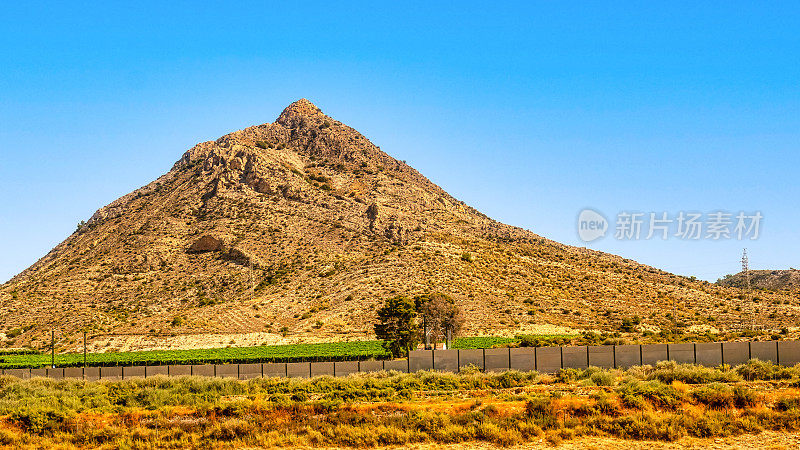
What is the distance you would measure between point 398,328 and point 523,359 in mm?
26458

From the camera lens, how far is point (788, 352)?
153ft

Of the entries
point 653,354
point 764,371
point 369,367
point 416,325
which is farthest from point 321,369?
point 416,325

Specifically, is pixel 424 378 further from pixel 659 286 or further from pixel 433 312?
pixel 659 286

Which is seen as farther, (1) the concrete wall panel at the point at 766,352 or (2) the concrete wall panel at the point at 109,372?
(2) the concrete wall panel at the point at 109,372

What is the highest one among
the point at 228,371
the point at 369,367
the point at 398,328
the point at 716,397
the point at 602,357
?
the point at 398,328

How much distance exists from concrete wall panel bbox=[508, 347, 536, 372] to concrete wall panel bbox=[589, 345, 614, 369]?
360 centimetres

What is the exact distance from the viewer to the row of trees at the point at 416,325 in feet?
236

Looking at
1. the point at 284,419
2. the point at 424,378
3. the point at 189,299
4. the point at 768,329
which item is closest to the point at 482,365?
the point at 424,378

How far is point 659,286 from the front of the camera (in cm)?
10925

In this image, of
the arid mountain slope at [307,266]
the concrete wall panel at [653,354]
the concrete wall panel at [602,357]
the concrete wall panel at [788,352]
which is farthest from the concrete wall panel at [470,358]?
the arid mountain slope at [307,266]

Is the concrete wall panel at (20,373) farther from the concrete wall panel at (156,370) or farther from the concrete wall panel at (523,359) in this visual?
the concrete wall panel at (523,359)

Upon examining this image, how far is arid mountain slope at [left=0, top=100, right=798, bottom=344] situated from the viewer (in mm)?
96000

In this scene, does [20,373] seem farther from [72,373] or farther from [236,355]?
[236,355]

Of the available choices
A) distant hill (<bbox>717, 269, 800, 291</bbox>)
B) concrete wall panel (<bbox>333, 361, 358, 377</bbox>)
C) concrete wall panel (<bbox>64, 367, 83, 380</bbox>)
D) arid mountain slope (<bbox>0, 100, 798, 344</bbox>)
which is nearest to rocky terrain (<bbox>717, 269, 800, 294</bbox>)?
distant hill (<bbox>717, 269, 800, 291</bbox>)
